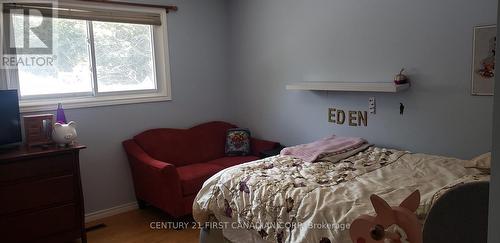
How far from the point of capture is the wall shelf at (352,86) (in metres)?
2.73

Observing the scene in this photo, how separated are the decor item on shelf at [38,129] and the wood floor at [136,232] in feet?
2.98

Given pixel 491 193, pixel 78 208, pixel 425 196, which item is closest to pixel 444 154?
pixel 425 196

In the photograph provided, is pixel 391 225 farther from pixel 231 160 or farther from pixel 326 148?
pixel 231 160

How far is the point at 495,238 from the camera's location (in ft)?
2.16

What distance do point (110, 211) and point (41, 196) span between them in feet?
3.21

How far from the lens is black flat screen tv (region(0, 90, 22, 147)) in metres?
2.81

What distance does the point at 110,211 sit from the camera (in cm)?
367

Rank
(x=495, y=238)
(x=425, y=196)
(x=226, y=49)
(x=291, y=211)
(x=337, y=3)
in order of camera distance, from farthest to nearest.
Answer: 1. (x=226, y=49)
2. (x=337, y=3)
3. (x=291, y=211)
4. (x=425, y=196)
5. (x=495, y=238)

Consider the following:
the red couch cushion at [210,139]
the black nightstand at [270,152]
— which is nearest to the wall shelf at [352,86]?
the black nightstand at [270,152]

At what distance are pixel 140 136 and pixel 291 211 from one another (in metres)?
2.22

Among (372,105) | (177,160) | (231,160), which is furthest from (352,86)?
(177,160)

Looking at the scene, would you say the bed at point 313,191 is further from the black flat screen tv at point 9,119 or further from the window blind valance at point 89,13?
the window blind valance at point 89,13

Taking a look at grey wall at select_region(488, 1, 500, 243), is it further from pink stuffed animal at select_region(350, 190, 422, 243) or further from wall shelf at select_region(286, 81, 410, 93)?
wall shelf at select_region(286, 81, 410, 93)

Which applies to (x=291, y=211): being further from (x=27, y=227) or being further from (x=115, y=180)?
(x=115, y=180)
